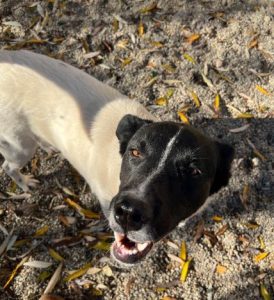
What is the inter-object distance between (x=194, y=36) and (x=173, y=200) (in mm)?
3580

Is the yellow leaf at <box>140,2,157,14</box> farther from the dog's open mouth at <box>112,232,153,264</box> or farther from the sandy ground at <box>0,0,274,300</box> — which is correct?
the dog's open mouth at <box>112,232,153,264</box>

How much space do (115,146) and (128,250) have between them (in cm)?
108

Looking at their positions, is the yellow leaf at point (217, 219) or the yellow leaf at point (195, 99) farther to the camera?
the yellow leaf at point (195, 99)

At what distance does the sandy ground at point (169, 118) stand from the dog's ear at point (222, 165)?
3.38 feet

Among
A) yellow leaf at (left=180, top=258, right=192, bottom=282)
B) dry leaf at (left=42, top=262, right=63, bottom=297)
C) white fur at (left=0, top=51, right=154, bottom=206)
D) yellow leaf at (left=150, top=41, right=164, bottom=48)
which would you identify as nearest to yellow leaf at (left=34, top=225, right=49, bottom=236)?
dry leaf at (left=42, top=262, right=63, bottom=297)

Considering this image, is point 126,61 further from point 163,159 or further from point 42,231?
point 163,159

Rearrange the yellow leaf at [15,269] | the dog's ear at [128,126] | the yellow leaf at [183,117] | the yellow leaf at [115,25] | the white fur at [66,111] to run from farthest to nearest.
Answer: the yellow leaf at [115,25]
the yellow leaf at [183,117]
the yellow leaf at [15,269]
the white fur at [66,111]
the dog's ear at [128,126]

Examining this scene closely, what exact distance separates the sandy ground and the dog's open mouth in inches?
47.2

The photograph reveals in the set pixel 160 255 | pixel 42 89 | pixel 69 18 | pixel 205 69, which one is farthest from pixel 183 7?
pixel 160 255

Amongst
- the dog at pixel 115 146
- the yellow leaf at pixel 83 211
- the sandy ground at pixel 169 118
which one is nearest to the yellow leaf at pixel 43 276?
the sandy ground at pixel 169 118

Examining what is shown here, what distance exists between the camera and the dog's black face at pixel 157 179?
3.21 m

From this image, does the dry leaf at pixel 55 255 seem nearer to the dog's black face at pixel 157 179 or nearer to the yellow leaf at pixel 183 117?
the dog's black face at pixel 157 179

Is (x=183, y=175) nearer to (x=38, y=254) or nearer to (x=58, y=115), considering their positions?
(x=58, y=115)

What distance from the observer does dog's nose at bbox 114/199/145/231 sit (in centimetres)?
310
